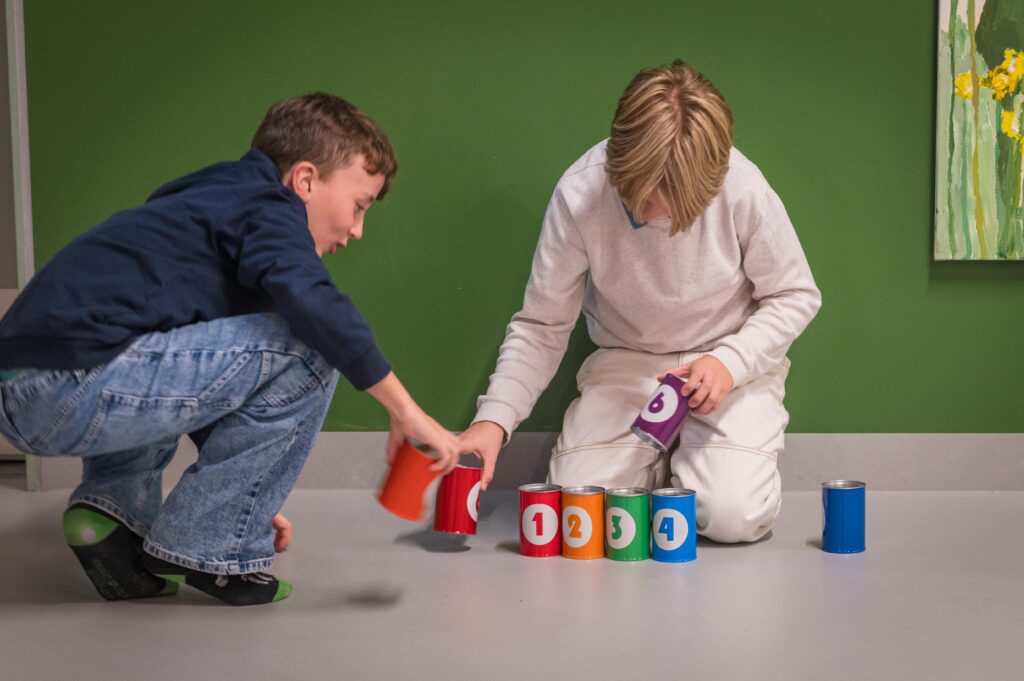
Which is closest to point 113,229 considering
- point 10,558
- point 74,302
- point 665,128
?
point 74,302

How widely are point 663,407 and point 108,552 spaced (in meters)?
0.86

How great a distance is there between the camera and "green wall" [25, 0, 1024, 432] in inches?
87.1

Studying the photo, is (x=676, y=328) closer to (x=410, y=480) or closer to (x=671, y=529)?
(x=671, y=529)

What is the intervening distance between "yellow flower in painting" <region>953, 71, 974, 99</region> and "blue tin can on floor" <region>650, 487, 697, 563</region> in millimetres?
1071

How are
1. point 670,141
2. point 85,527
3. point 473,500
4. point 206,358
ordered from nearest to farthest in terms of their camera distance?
point 206,358, point 85,527, point 670,141, point 473,500

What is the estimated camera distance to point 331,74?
2260 millimetres

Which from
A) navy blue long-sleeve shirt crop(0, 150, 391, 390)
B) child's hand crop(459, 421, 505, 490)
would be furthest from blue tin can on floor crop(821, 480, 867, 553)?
navy blue long-sleeve shirt crop(0, 150, 391, 390)

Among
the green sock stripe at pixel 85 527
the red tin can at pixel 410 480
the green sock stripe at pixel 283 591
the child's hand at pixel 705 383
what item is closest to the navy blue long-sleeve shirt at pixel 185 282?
the red tin can at pixel 410 480

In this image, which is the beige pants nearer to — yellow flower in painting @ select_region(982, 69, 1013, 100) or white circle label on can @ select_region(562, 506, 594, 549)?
white circle label on can @ select_region(562, 506, 594, 549)

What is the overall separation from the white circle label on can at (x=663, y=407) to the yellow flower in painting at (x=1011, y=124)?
1001 millimetres

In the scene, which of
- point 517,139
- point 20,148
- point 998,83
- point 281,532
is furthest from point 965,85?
point 20,148

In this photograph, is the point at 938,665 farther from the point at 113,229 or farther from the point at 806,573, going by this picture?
the point at 113,229

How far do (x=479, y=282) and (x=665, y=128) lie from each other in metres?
0.75

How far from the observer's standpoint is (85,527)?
1499mm
